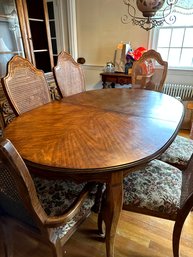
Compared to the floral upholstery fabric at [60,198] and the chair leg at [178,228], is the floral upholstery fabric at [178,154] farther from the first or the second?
the floral upholstery fabric at [60,198]

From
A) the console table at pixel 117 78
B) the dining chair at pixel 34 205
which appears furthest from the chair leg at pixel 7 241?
the console table at pixel 117 78

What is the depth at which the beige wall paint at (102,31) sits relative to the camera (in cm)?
305

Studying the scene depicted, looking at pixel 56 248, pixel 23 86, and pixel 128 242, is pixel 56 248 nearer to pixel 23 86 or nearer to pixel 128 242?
pixel 128 242

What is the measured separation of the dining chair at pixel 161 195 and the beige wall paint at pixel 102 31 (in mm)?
2542

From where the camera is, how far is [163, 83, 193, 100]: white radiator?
2.95 metres

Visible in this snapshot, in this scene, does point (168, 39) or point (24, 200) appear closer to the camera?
point (24, 200)

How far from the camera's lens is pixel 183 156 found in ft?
4.63

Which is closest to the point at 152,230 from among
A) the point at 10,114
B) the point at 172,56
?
the point at 10,114

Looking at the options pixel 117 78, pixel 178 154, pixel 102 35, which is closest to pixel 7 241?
pixel 178 154

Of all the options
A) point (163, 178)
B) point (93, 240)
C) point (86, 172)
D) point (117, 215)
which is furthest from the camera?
point (93, 240)

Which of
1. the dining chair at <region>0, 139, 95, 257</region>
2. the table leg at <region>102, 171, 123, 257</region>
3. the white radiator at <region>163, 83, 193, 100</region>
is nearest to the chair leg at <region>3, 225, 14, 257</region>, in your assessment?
the dining chair at <region>0, 139, 95, 257</region>

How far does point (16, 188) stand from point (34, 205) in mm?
93

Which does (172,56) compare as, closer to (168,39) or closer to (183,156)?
(168,39)

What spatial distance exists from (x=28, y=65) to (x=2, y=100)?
83cm
